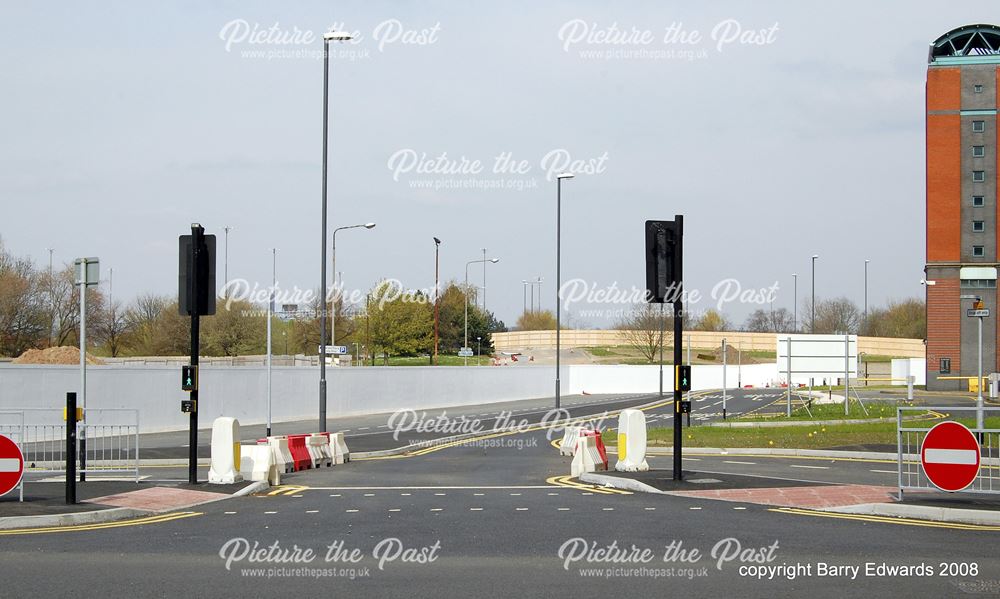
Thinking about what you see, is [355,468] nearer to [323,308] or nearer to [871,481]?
[323,308]

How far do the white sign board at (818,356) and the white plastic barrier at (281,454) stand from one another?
2593 cm

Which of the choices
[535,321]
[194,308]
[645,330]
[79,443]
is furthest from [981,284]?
[535,321]

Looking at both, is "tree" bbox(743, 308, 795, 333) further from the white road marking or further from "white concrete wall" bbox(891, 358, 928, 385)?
the white road marking

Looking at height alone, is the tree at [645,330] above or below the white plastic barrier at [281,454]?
above

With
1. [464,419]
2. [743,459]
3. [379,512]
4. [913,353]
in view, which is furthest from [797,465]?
[913,353]

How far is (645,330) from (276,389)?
68.3 meters

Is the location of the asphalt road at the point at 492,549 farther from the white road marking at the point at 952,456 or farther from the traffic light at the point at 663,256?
the traffic light at the point at 663,256

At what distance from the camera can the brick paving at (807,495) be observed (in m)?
15.2

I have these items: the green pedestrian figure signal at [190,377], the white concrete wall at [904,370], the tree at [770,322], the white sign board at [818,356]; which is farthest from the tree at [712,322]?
the green pedestrian figure signal at [190,377]

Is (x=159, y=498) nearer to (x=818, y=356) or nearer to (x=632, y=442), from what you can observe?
(x=632, y=442)

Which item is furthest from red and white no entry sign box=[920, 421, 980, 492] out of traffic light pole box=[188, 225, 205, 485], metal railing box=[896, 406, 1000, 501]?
traffic light pole box=[188, 225, 205, 485]

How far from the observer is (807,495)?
16.2 meters

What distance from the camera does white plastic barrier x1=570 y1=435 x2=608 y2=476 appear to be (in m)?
21.6

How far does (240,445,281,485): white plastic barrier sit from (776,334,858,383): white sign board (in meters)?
28.3
